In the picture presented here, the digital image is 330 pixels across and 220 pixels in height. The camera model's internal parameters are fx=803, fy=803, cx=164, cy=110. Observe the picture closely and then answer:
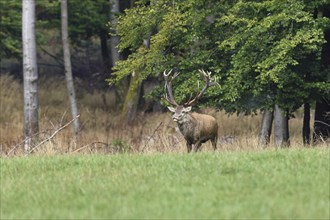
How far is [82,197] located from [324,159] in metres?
4.12

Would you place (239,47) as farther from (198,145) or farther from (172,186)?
(172,186)

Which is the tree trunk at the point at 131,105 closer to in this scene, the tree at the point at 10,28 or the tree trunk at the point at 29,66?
the tree at the point at 10,28

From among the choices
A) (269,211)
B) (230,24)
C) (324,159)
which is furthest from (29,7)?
(269,211)

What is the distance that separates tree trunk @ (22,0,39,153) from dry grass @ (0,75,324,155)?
49 cm

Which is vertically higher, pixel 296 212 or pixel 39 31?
pixel 39 31

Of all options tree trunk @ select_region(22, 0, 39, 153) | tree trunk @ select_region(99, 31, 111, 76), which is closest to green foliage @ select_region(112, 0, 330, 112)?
tree trunk @ select_region(22, 0, 39, 153)

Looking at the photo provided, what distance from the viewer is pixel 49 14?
31906 millimetres

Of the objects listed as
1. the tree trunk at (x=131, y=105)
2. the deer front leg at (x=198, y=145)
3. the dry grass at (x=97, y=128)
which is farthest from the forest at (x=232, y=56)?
the tree trunk at (x=131, y=105)

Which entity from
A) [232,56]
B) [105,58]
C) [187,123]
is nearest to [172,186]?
[187,123]

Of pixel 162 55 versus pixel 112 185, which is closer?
pixel 112 185

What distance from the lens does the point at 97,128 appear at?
2845cm

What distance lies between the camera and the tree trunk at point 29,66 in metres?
23.9

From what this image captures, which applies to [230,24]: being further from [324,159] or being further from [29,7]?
[324,159]

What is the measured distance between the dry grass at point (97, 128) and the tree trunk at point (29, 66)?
0.49 metres
